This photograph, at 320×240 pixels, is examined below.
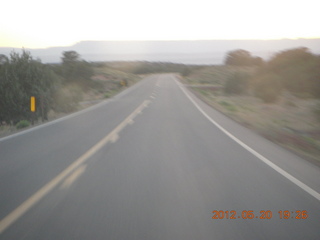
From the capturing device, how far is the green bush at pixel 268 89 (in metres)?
34.9

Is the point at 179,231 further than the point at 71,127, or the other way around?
the point at 71,127

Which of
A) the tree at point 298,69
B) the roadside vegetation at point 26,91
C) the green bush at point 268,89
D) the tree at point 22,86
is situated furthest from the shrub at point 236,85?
the tree at point 22,86

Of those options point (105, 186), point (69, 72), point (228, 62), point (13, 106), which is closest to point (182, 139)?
point (105, 186)

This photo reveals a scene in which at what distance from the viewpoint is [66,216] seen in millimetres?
4398

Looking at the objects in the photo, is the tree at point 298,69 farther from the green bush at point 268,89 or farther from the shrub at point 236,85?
the shrub at point 236,85

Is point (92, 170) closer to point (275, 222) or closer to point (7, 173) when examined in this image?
point (7, 173)

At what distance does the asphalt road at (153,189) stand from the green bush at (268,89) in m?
26.5

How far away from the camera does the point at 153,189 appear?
18.2ft

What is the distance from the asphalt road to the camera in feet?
13.5

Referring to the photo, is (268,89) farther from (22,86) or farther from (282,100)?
(22,86)

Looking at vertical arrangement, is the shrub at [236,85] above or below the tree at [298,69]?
below

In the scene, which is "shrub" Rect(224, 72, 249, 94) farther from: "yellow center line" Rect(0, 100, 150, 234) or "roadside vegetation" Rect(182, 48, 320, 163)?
"yellow center line" Rect(0, 100, 150, 234)

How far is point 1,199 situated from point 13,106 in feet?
48.7

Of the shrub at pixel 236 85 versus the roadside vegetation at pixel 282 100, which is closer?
the roadside vegetation at pixel 282 100
